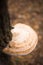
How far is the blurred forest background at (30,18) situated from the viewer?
1.35 m

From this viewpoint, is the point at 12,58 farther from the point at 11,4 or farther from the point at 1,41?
the point at 11,4

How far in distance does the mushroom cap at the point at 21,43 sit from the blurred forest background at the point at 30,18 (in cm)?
14

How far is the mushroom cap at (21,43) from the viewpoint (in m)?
1.17

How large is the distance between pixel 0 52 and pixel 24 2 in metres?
0.93

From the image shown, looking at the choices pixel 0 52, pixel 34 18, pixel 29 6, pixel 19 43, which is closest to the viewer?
pixel 0 52

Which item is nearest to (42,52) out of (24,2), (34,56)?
(34,56)

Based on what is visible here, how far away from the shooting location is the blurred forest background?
1.35 m

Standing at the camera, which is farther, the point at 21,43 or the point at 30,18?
the point at 30,18

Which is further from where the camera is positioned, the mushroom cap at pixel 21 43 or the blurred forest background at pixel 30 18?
the blurred forest background at pixel 30 18

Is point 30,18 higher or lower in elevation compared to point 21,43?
higher

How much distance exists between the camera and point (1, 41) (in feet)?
3.38

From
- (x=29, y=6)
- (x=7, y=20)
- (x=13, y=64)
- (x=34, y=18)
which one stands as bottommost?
(x=13, y=64)

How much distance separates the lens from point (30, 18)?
67.8 inches

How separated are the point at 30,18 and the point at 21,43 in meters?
0.56
